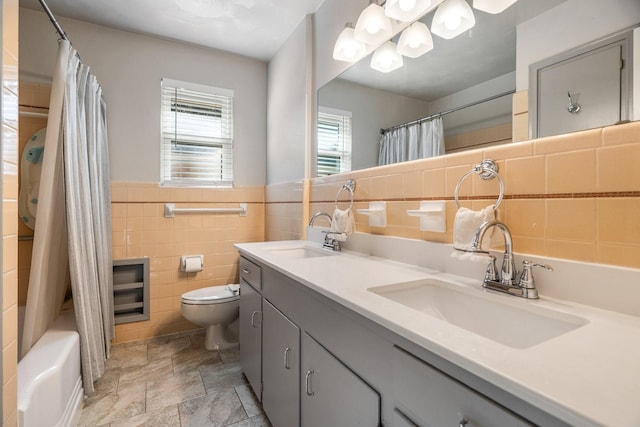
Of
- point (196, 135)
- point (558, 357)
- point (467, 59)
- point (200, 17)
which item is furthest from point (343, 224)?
point (200, 17)

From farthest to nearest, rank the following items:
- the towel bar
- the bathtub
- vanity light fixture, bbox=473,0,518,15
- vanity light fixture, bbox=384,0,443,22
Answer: the towel bar
vanity light fixture, bbox=384,0,443,22
the bathtub
vanity light fixture, bbox=473,0,518,15

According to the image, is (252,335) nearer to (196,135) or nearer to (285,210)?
(285,210)

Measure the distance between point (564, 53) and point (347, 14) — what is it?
1334 millimetres

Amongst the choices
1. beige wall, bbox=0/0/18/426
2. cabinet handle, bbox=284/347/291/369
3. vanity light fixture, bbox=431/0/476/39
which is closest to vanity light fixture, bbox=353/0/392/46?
vanity light fixture, bbox=431/0/476/39

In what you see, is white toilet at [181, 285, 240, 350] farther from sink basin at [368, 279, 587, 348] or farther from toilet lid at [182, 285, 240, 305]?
sink basin at [368, 279, 587, 348]

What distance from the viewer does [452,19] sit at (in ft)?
3.95

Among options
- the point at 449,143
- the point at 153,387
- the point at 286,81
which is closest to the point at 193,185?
the point at 286,81

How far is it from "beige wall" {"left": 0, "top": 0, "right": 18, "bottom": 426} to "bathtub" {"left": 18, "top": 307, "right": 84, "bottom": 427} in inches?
13.3

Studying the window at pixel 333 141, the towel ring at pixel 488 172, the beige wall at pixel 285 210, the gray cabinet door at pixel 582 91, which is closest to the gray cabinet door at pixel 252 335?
the beige wall at pixel 285 210

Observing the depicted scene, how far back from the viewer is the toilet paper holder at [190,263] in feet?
8.58

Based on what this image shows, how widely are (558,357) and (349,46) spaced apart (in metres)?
1.74

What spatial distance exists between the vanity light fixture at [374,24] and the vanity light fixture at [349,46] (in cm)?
16

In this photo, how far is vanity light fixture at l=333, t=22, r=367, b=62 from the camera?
1721mm

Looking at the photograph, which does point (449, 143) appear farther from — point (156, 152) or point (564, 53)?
point (156, 152)
